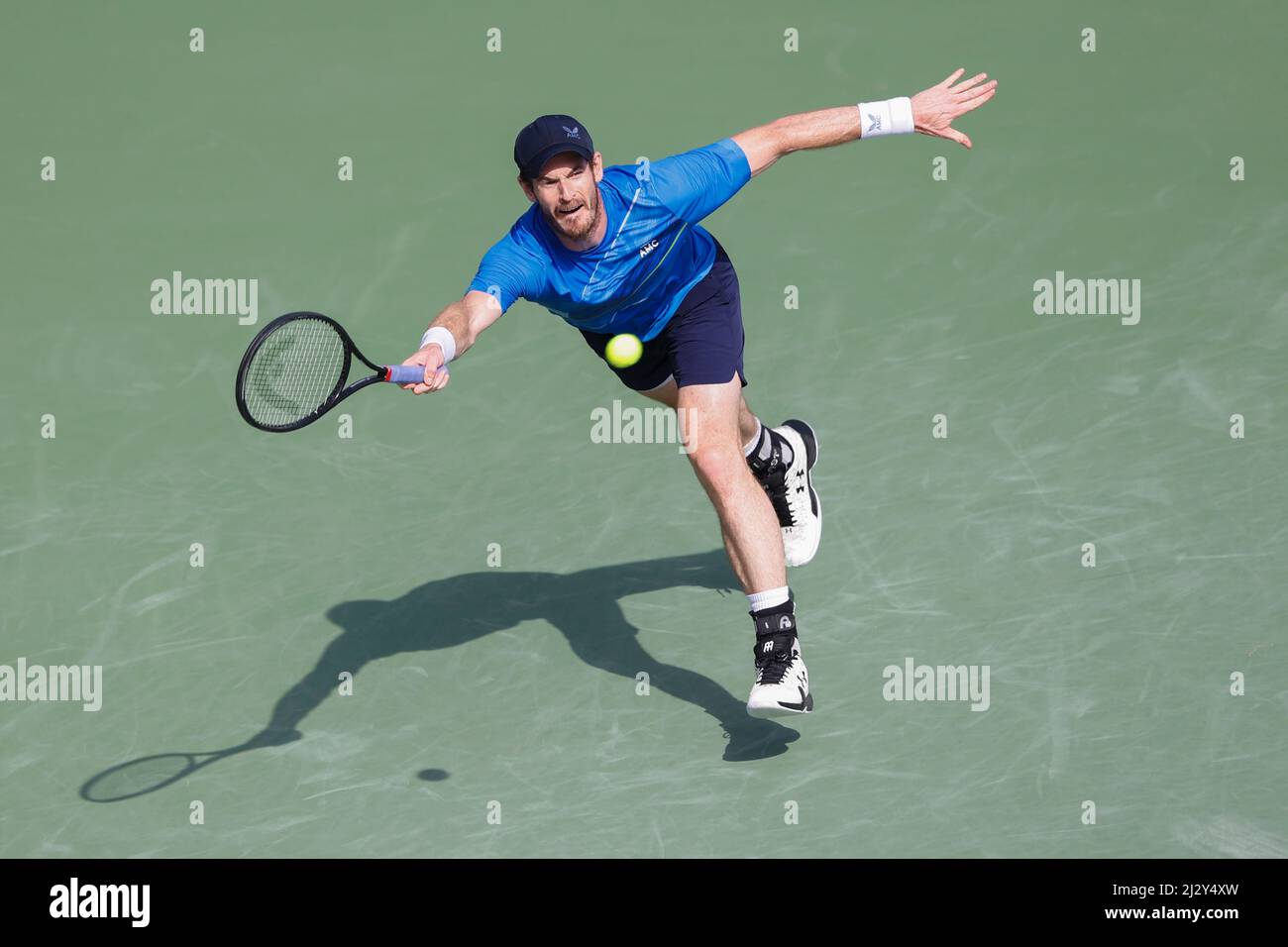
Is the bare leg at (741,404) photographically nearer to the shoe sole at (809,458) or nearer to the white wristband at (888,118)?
the shoe sole at (809,458)

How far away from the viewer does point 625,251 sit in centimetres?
765

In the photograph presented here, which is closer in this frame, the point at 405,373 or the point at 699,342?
the point at 405,373

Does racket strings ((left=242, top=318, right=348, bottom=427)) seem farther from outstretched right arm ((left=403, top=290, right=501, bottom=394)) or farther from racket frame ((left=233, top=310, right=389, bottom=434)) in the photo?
outstretched right arm ((left=403, top=290, right=501, bottom=394))

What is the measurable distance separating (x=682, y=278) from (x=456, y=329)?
4.34 feet

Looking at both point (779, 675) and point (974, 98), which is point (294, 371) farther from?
point (974, 98)

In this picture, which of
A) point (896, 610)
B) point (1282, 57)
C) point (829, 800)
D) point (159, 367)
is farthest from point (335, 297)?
point (1282, 57)

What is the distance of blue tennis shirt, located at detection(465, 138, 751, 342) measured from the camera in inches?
297

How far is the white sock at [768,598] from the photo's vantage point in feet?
24.7

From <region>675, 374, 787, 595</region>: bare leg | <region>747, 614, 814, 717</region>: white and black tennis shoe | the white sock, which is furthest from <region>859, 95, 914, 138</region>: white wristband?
<region>747, 614, 814, 717</region>: white and black tennis shoe

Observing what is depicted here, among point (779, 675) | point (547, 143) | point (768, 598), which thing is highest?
point (547, 143)

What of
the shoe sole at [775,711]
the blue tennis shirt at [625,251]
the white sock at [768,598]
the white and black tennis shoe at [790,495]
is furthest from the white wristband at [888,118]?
the shoe sole at [775,711]

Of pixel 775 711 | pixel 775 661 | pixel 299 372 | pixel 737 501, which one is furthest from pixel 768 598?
pixel 299 372

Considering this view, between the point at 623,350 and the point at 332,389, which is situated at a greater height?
the point at 623,350

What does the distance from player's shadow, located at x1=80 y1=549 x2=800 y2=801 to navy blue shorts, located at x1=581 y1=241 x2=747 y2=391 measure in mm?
1070
